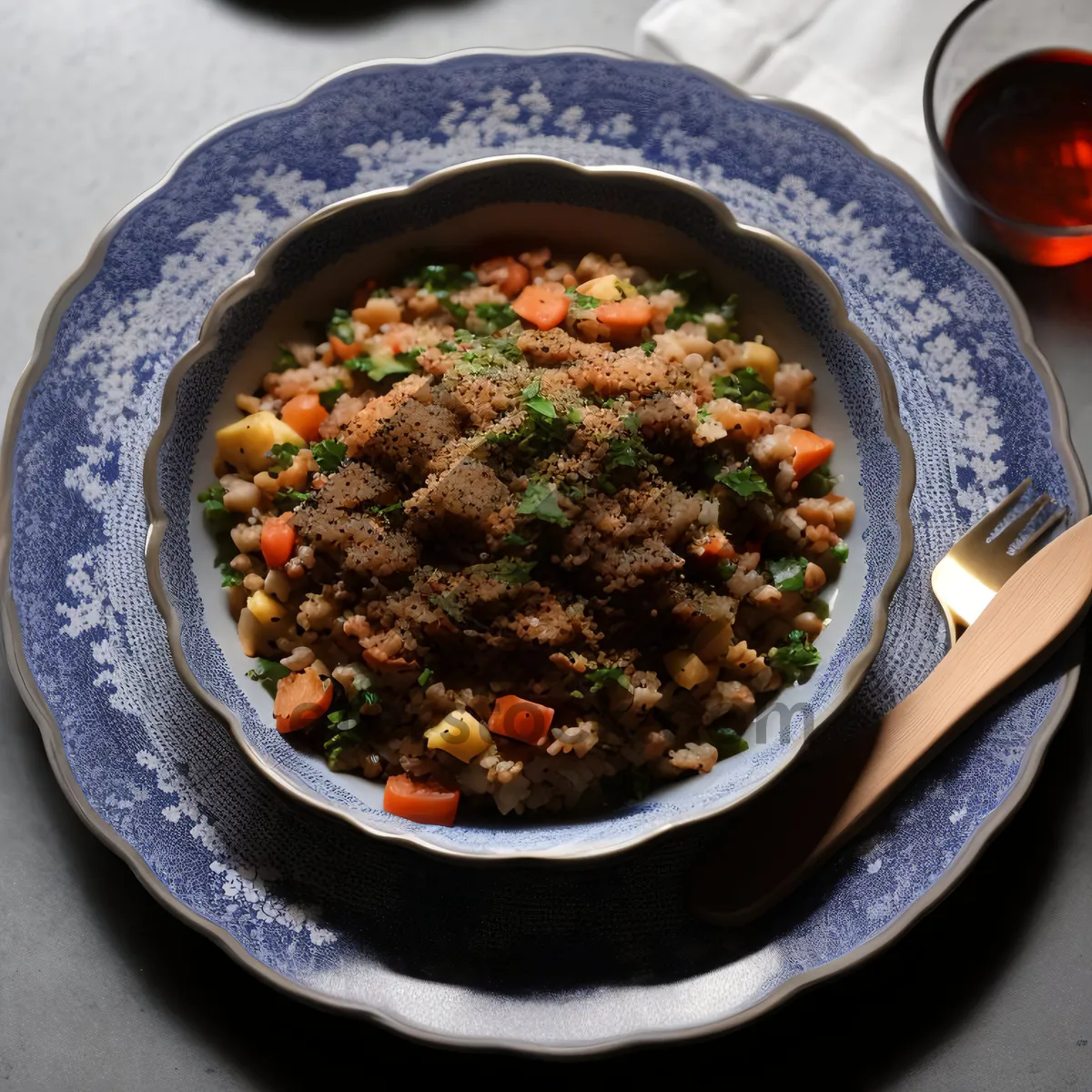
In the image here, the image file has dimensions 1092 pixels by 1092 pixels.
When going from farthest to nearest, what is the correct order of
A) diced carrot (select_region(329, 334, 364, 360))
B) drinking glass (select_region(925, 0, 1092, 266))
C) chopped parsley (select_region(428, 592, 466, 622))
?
drinking glass (select_region(925, 0, 1092, 266)), diced carrot (select_region(329, 334, 364, 360)), chopped parsley (select_region(428, 592, 466, 622))

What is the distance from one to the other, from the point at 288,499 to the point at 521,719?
33.3 inches

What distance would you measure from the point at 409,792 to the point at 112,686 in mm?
865

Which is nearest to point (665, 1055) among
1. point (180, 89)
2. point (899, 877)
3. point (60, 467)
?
point (899, 877)

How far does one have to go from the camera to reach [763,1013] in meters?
2.81

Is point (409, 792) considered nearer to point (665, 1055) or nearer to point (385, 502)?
point (385, 502)

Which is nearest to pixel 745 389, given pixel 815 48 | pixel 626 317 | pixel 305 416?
pixel 626 317

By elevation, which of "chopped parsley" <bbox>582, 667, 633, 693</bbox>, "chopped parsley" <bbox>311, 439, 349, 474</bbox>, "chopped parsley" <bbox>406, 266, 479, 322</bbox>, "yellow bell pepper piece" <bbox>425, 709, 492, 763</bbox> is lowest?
"yellow bell pepper piece" <bbox>425, 709, 492, 763</bbox>

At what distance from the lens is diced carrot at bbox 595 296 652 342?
3145 mm

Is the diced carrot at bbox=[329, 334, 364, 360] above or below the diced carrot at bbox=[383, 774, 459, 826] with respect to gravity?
above

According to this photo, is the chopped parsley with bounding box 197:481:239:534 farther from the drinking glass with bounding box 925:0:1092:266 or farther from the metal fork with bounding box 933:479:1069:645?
the drinking glass with bounding box 925:0:1092:266

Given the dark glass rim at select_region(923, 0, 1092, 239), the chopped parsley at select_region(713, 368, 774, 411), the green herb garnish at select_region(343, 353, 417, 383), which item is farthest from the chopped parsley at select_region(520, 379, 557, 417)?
the dark glass rim at select_region(923, 0, 1092, 239)

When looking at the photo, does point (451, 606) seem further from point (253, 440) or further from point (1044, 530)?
point (1044, 530)

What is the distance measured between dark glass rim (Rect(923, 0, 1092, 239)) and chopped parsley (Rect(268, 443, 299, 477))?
199 cm

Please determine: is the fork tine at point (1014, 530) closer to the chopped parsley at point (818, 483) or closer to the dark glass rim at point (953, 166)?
the chopped parsley at point (818, 483)
